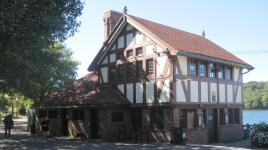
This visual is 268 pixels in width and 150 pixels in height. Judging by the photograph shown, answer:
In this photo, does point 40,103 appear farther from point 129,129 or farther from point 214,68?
point 214,68

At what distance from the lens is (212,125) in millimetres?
28062

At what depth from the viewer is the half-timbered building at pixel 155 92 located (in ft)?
82.2

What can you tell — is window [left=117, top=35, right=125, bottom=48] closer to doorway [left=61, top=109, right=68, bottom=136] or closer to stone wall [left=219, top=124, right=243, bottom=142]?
doorway [left=61, top=109, right=68, bottom=136]

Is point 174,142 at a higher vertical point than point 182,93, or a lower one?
lower

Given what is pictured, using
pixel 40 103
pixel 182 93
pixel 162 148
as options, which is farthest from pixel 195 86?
pixel 40 103

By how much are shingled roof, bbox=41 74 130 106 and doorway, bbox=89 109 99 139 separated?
118 cm

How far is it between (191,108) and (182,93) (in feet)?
4.53

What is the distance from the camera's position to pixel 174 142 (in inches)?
953

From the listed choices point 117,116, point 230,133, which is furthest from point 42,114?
point 230,133

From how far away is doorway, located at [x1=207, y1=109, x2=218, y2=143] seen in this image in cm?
2772

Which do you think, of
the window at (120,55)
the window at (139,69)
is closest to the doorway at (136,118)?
the window at (139,69)

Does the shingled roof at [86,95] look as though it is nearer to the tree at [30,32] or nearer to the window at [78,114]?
the window at [78,114]

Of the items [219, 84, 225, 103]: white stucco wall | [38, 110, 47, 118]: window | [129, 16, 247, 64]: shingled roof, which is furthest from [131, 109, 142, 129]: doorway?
[38, 110, 47, 118]: window

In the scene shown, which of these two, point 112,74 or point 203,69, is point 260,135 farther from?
point 112,74
